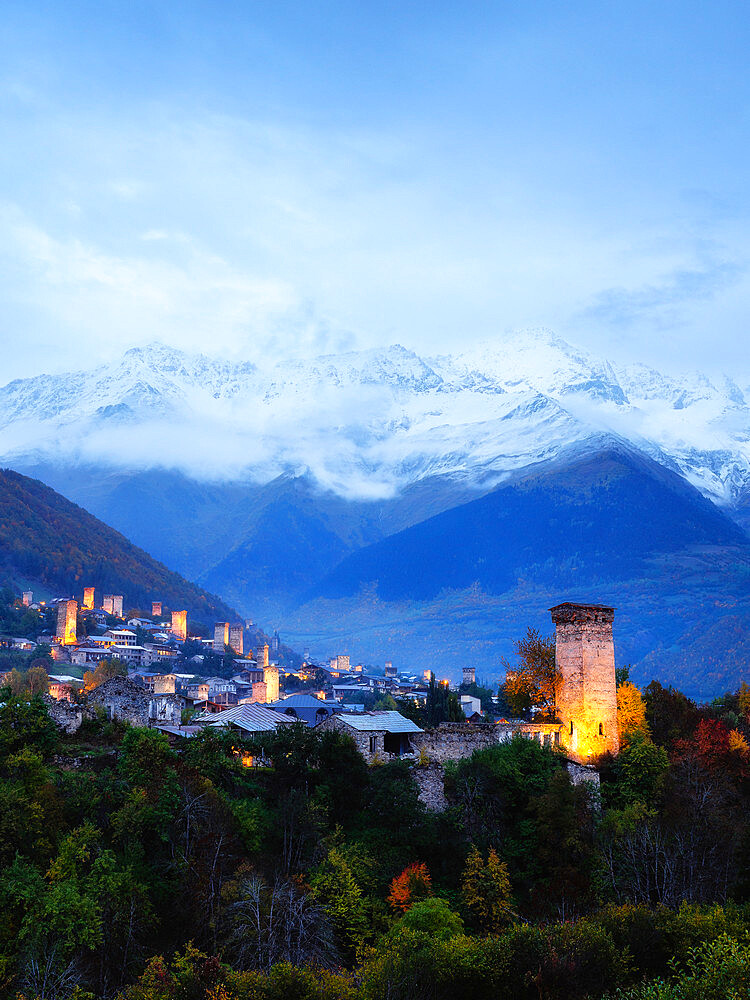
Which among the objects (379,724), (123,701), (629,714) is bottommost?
(379,724)

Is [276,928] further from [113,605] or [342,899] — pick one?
[113,605]

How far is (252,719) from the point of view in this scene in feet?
149

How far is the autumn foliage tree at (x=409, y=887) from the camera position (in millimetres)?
34188

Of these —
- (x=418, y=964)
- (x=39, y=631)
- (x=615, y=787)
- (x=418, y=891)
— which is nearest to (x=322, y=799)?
(x=418, y=891)

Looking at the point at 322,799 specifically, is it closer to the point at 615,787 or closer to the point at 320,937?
the point at 320,937

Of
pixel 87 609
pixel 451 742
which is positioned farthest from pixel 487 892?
pixel 87 609

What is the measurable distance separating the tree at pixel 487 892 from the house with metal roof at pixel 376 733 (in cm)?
691

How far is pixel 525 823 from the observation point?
39438 millimetres

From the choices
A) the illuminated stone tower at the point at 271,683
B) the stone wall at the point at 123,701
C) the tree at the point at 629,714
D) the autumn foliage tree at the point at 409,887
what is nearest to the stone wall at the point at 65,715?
the stone wall at the point at 123,701

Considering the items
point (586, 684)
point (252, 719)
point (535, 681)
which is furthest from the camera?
point (535, 681)

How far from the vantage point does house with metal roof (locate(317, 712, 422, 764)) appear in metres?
41.7

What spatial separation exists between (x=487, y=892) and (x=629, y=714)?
1624cm

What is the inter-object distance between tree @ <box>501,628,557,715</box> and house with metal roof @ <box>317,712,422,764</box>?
296 inches

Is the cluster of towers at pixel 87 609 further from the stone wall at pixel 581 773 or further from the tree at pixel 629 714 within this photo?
the stone wall at pixel 581 773
